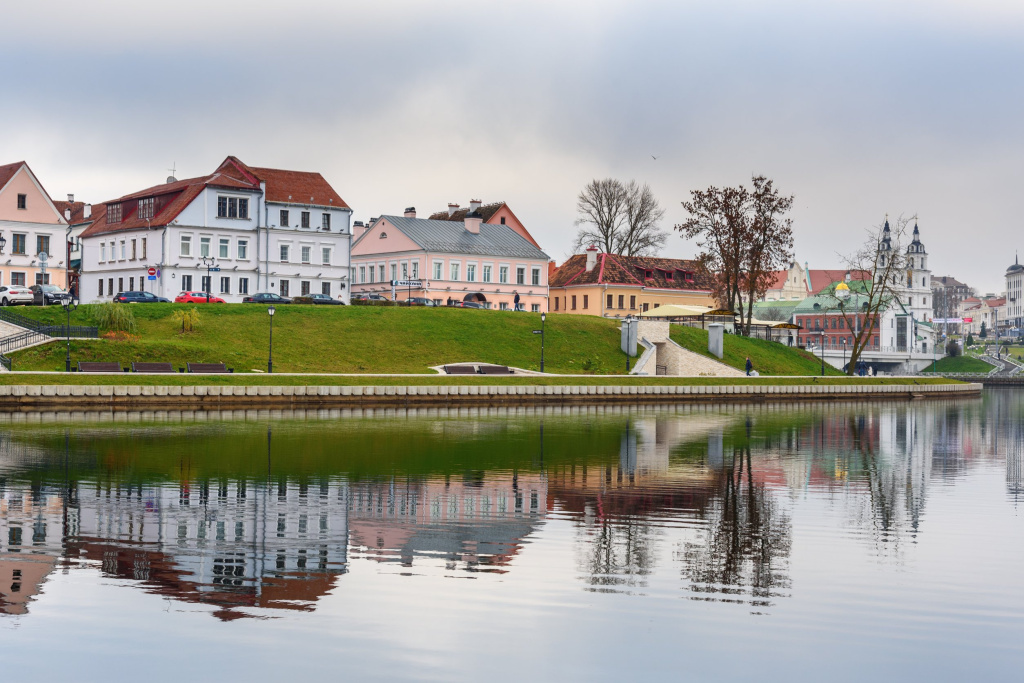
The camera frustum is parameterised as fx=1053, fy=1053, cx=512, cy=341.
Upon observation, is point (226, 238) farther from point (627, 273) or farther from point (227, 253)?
point (627, 273)

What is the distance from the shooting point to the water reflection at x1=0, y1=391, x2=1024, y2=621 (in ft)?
52.7

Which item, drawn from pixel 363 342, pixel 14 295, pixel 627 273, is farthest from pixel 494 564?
pixel 627 273

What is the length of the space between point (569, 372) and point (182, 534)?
55.1m

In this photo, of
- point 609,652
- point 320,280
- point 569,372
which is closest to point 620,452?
point 609,652

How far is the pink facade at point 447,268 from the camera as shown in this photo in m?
97.2

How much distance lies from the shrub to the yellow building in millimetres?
52639

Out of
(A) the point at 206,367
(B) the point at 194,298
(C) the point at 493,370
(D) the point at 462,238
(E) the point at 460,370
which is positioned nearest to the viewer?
(A) the point at 206,367

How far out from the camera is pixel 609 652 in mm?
12242

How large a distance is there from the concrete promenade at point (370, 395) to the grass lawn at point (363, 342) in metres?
8.53

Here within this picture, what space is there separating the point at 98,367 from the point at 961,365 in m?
131

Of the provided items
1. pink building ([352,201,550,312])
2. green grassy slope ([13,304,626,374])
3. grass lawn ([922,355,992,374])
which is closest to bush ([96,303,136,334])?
green grassy slope ([13,304,626,374])

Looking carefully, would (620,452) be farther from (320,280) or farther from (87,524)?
(320,280)

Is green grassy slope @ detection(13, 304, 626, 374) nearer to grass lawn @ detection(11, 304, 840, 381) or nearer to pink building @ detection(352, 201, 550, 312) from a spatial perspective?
Result: grass lawn @ detection(11, 304, 840, 381)

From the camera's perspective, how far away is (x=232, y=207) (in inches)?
3287
